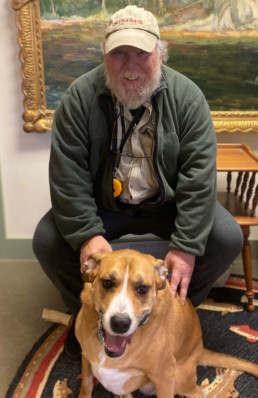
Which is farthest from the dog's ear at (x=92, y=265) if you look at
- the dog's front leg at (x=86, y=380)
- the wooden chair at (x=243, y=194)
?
the wooden chair at (x=243, y=194)

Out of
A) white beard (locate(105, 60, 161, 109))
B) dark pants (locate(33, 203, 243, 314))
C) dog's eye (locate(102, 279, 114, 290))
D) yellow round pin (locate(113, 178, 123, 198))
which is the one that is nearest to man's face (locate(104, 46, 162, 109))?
white beard (locate(105, 60, 161, 109))

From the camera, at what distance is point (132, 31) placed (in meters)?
1.38

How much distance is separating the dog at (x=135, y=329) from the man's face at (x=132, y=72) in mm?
633

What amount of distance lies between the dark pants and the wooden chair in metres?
0.22

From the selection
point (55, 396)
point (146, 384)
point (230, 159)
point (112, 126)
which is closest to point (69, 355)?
point (55, 396)

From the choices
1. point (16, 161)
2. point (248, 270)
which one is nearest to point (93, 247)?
point (248, 270)

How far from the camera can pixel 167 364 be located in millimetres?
1218

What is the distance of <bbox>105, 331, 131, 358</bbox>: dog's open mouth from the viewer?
115 centimetres

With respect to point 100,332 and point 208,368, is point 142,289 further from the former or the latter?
point 208,368

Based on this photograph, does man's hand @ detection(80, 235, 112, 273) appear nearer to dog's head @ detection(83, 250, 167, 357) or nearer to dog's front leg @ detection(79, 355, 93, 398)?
dog's head @ detection(83, 250, 167, 357)

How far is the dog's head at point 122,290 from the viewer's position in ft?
3.44

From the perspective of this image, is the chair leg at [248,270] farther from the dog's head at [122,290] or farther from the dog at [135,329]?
the dog's head at [122,290]

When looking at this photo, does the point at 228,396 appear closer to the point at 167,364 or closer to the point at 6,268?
the point at 167,364

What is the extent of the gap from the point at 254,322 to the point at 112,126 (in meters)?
1.13
